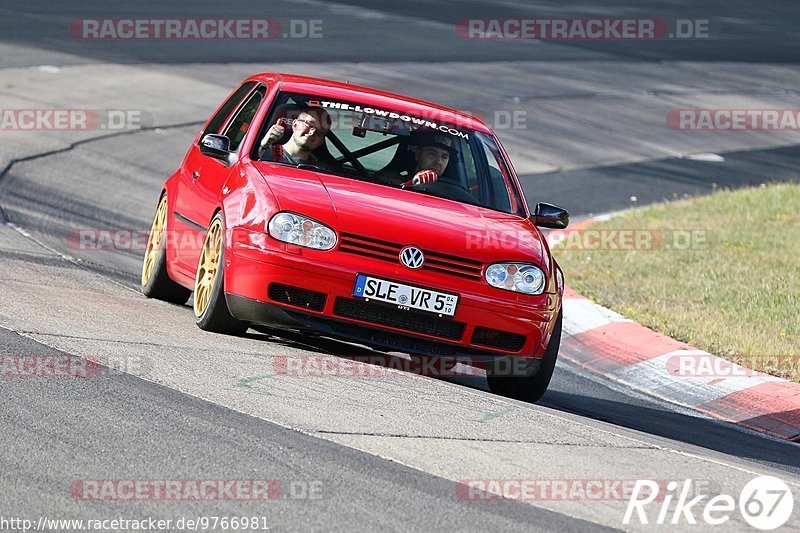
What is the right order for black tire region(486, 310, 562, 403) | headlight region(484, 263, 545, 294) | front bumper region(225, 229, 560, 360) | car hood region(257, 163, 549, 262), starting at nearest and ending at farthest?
front bumper region(225, 229, 560, 360) < car hood region(257, 163, 549, 262) < headlight region(484, 263, 545, 294) < black tire region(486, 310, 562, 403)

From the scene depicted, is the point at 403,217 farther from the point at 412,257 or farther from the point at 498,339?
the point at 498,339

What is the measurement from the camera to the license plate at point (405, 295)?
7.41m

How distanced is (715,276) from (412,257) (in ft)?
20.2

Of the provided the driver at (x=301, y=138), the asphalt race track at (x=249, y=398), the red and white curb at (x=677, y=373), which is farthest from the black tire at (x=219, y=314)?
the red and white curb at (x=677, y=373)

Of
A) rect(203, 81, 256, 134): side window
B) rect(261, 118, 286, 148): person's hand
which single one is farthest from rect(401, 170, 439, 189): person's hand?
rect(203, 81, 256, 134): side window

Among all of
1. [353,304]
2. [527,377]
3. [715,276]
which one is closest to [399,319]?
[353,304]

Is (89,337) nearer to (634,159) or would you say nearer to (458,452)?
(458,452)

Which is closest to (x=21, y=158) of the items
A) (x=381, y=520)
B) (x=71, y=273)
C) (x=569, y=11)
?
(x=71, y=273)

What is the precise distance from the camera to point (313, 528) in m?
4.85

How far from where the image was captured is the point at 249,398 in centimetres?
646

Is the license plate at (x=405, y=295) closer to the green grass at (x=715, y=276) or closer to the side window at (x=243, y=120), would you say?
the side window at (x=243, y=120)

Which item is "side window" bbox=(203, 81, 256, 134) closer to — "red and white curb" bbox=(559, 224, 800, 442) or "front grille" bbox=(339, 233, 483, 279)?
"front grille" bbox=(339, 233, 483, 279)

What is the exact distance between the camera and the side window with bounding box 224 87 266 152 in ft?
29.4

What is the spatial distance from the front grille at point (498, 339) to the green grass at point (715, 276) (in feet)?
9.43
